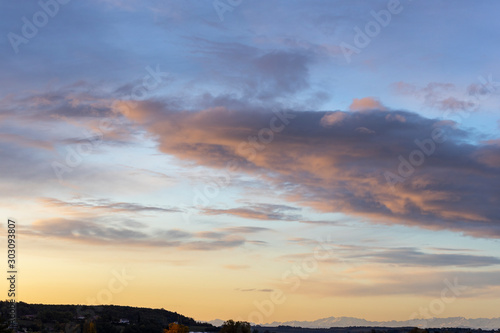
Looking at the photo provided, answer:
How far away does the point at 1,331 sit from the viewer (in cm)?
16538

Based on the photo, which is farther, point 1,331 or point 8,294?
point 1,331

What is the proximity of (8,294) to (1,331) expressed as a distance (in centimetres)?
5001

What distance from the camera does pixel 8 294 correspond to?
405ft
